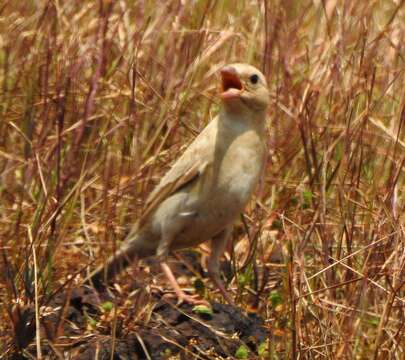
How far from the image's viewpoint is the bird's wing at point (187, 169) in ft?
14.8

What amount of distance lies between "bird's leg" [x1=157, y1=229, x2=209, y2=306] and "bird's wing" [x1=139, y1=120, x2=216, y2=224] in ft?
0.50

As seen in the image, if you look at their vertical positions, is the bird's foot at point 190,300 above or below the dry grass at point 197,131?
below

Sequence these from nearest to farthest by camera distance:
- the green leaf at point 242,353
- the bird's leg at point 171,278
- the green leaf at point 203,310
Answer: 1. the green leaf at point 242,353
2. the green leaf at point 203,310
3. the bird's leg at point 171,278

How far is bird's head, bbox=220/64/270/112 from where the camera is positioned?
4504 millimetres

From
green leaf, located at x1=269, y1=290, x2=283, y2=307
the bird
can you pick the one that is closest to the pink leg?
the bird

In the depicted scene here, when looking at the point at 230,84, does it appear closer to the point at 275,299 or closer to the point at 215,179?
the point at 215,179

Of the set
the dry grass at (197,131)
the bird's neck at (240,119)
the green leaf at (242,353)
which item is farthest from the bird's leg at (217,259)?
the green leaf at (242,353)

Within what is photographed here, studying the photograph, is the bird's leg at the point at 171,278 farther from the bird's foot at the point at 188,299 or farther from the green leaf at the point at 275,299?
the green leaf at the point at 275,299

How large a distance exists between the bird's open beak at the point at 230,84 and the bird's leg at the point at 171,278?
622 mm

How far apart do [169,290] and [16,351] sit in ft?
2.76

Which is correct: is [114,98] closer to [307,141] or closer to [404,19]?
[307,141]

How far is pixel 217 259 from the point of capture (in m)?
4.78

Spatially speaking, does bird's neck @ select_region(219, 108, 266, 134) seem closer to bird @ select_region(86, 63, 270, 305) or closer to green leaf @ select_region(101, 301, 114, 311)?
bird @ select_region(86, 63, 270, 305)

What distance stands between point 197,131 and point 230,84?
74cm
